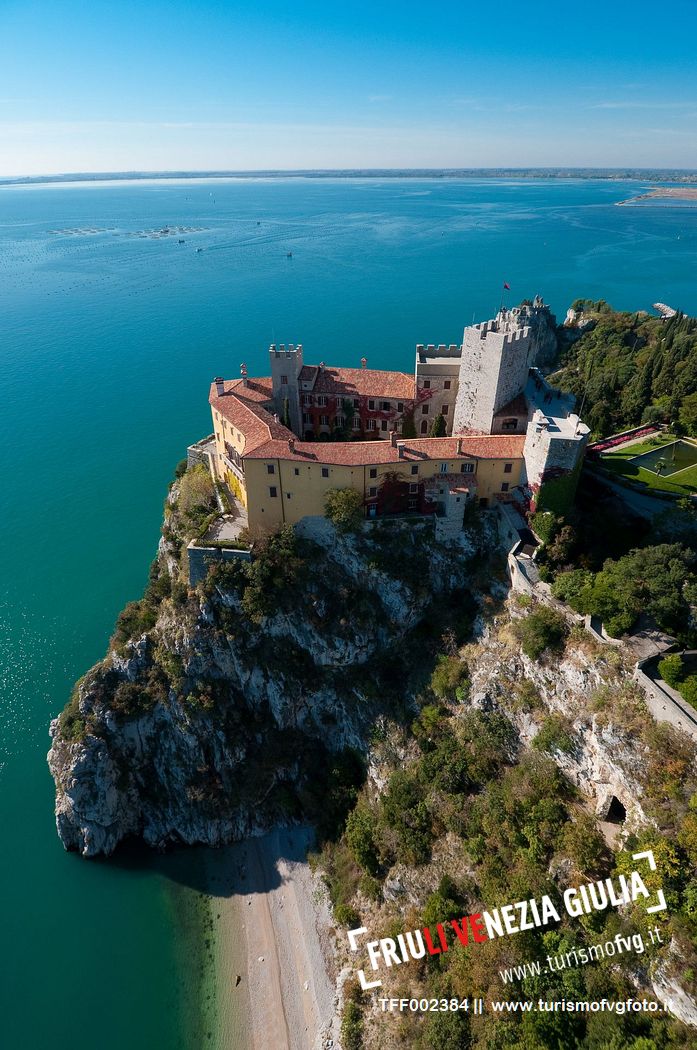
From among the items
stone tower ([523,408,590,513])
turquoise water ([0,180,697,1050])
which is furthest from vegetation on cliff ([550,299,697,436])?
turquoise water ([0,180,697,1050])

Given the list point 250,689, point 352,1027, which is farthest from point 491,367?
point 352,1027

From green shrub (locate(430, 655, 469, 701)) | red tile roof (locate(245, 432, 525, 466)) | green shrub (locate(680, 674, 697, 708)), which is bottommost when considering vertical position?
green shrub (locate(430, 655, 469, 701))

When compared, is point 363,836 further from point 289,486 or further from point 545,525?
point 289,486

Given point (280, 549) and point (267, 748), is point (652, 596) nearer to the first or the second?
Answer: point (280, 549)

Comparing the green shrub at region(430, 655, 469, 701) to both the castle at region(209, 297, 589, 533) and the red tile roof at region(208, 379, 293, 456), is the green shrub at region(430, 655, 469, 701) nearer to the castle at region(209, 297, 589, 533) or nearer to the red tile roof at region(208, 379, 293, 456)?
the castle at region(209, 297, 589, 533)

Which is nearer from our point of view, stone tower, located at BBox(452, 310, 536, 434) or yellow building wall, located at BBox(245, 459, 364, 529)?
yellow building wall, located at BBox(245, 459, 364, 529)
